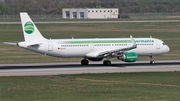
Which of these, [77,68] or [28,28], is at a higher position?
[28,28]

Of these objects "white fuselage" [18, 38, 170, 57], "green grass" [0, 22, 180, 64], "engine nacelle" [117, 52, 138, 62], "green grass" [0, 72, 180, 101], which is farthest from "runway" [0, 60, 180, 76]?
"green grass" [0, 22, 180, 64]

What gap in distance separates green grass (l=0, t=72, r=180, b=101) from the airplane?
7.97 m

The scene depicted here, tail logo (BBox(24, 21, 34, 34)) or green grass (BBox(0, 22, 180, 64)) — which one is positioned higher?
tail logo (BBox(24, 21, 34, 34))

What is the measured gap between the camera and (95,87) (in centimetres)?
4478

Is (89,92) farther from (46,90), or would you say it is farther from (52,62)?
(52,62)

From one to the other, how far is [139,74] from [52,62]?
18046 mm

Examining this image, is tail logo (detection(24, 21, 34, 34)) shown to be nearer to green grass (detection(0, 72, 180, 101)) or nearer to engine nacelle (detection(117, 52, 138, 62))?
green grass (detection(0, 72, 180, 101))

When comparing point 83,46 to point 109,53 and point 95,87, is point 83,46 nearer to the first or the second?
point 109,53

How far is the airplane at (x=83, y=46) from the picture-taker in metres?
61.4

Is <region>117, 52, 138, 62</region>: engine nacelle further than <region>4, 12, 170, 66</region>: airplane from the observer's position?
No

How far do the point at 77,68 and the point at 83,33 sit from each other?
54893 millimetres

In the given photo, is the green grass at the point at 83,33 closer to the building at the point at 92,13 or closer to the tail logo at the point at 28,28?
the tail logo at the point at 28,28

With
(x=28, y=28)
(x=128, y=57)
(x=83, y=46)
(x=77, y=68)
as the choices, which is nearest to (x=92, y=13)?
(x=83, y=46)

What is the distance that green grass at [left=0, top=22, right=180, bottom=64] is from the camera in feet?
245
